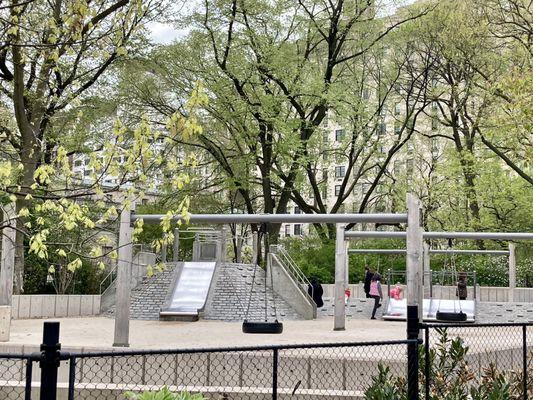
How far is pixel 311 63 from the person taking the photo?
3133cm

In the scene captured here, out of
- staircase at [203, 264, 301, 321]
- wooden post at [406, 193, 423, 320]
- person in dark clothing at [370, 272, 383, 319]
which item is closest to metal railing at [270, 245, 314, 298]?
staircase at [203, 264, 301, 321]

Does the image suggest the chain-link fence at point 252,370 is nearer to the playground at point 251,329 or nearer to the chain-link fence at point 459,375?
the playground at point 251,329

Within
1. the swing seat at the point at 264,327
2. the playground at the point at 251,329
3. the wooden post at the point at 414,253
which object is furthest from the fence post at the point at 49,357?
the swing seat at the point at 264,327

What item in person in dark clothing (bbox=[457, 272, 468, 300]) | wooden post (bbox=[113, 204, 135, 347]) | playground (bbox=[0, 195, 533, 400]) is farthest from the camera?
person in dark clothing (bbox=[457, 272, 468, 300])

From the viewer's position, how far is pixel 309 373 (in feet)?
34.6

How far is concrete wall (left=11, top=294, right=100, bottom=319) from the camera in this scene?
21875 millimetres

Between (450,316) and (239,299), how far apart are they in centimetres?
744

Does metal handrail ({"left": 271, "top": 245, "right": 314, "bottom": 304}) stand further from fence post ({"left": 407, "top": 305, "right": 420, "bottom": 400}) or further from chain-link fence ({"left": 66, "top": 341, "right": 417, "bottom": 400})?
fence post ({"left": 407, "top": 305, "right": 420, "bottom": 400})

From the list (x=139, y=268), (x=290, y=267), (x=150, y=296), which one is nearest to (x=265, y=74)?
(x=290, y=267)

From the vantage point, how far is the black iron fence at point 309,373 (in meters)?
7.48

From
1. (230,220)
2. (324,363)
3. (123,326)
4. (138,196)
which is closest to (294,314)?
(230,220)

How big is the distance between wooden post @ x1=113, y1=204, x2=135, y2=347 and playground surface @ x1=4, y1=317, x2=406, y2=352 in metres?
0.34

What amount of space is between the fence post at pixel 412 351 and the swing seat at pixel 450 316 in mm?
16957

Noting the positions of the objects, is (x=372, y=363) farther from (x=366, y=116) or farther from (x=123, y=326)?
(x=366, y=116)
